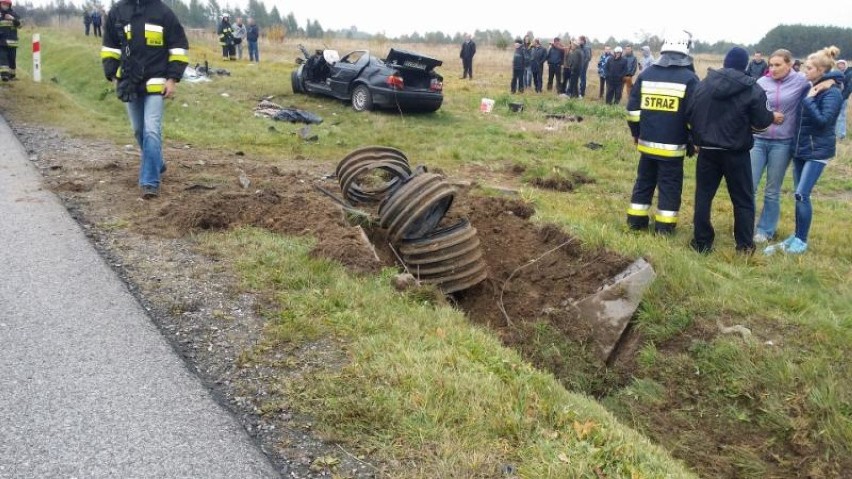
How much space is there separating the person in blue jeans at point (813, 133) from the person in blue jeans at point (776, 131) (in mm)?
101

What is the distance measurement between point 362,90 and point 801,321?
1167 centimetres

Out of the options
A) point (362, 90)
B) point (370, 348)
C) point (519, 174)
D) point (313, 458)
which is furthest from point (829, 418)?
point (362, 90)

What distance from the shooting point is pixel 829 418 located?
14.2ft

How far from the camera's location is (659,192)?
7.09 meters

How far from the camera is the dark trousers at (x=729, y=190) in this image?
21.4 feet

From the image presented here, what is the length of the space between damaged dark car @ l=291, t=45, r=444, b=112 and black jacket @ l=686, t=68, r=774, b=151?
9046 mm

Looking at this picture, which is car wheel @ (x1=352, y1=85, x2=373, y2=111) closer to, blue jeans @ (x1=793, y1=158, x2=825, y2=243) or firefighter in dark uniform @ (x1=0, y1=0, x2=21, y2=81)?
firefighter in dark uniform @ (x1=0, y1=0, x2=21, y2=81)

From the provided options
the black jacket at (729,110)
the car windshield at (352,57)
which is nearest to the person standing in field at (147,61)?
the black jacket at (729,110)

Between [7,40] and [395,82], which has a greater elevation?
[7,40]

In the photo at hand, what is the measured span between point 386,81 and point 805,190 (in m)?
9.80

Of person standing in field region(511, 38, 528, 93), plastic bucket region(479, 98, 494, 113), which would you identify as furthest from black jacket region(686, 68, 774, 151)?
person standing in field region(511, 38, 528, 93)

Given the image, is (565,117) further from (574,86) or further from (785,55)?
(785,55)

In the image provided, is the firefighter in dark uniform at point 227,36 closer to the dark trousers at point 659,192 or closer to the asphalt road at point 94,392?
the dark trousers at point 659,192

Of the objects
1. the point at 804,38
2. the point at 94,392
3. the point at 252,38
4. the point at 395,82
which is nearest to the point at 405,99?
the point at 395,82
